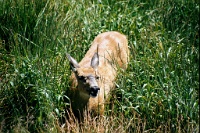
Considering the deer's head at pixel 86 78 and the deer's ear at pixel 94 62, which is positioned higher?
the deer's ear at pixel 94 62

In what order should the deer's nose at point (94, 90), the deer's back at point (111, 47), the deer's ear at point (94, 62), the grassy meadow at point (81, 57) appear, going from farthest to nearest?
the deer's back at point (111, 47) < the deer's ear at point (94, 62) < the deer's nose at point (94, 90) < the grassy meadow at point (81, 57)

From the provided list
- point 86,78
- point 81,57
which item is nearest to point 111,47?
point 81,57

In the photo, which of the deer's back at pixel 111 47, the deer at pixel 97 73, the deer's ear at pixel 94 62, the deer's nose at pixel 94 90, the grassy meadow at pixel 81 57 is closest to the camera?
the grassy meadow at pixel 81 57

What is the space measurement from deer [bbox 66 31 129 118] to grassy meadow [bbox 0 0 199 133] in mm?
178

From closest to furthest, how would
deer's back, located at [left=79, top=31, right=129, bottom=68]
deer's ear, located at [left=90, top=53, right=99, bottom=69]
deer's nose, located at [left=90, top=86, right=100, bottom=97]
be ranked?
deer's nose, located at [left=90, top=86, right=100, bottom=97], deer's ear, located at [left=90, top=53, right=99, bottom=69], deer's back, located at [left=79, top=31, right=129, bottom=68]

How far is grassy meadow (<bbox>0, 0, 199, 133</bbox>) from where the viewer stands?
8.11m

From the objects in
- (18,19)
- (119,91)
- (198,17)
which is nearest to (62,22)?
(18,19)

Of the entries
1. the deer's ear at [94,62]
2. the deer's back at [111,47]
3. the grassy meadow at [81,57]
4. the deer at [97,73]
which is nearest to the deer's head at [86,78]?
the deer at [97,73]

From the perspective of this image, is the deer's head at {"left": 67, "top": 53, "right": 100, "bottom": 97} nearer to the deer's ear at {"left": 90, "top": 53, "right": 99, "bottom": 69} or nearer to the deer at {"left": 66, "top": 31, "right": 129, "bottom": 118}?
the deer at {"left": 66, "top": 31, "right": 129, "bottom": 118}

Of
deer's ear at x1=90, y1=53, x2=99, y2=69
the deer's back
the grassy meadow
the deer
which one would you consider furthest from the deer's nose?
the deer's back

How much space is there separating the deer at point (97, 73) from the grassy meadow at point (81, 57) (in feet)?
0.58

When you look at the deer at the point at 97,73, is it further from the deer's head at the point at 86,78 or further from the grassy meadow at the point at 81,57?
the grassy meadow at the point at 81,57

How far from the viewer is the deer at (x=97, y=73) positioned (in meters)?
8.78

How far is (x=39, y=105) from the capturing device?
27.0 feet
